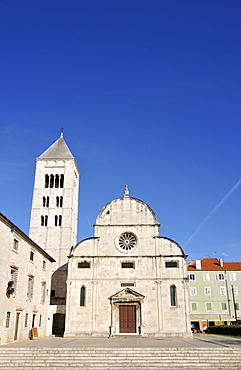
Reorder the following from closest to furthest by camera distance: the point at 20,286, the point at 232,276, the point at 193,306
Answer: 1. the point at 20,286
2. the point at 193,306
3. the point at 232,276

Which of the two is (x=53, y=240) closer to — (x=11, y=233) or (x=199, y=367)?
(x=11, y=233)

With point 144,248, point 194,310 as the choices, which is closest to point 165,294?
point 144,248

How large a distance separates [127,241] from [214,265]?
23147 millimetres

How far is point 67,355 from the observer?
18609 mm

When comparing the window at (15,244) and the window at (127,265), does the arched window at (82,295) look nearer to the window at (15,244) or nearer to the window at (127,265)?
the window at (127,265)

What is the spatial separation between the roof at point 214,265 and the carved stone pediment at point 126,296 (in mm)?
21283

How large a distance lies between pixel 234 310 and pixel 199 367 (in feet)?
108

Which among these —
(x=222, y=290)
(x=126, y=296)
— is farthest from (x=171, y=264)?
(x=222, y=290)

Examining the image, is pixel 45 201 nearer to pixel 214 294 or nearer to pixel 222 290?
pixel 214 294

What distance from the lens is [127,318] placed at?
105 ft

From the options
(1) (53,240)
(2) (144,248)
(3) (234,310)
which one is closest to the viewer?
(2) (144,248)

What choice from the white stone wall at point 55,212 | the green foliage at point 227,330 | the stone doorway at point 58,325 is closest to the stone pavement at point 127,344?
the green foliage at point 227,330

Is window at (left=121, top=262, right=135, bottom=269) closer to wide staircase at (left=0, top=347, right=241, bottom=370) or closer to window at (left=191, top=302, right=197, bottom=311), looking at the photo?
wide staircase at (left=0, top=347, right=241, bottom=370)

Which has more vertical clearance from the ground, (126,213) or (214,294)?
(126,213)
